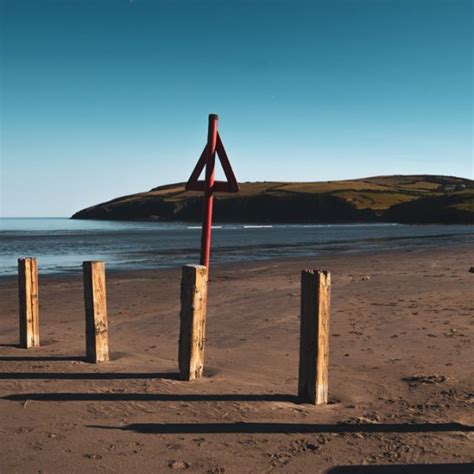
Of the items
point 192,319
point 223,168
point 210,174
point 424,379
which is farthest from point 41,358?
point 424,379

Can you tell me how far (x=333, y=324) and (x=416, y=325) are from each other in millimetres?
1638

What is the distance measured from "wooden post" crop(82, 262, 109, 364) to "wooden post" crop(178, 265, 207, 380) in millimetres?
1521

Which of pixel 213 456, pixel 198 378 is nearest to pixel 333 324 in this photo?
pixel 198 378

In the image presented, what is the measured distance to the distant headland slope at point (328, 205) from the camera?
118875 millimetres

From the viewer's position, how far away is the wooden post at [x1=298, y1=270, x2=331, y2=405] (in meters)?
5.97

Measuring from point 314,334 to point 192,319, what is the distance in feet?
5.27

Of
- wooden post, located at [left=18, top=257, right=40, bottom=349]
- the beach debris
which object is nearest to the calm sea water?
wooden post, located at [left=18, top=257, right=40, bottom=349]

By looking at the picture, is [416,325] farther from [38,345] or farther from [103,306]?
[38,345]

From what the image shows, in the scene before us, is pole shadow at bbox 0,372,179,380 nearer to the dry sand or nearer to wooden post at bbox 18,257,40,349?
the dry sand

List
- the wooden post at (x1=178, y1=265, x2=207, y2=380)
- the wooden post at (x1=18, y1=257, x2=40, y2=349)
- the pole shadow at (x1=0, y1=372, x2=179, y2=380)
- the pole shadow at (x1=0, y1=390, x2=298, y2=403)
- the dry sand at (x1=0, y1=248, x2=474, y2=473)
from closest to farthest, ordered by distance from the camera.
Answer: the dry sand at (x1=0, y1=248, x2=474, y2=473)
the pole shadow at (x1=0, y1=390, x2=298, y2=403)
the wooden post at (x1=178, y1=265, x2=207, y2=380)
the pole shadow at (x1=0, y1=372, x2=179, y2=380)
the wooden post at (x1=18, y1=257, x2=40, y2=349)

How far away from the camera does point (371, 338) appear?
9555 mm

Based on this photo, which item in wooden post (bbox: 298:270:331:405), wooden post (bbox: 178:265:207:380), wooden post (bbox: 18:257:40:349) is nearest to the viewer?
wooden post (bbox: 298:270:331:405)

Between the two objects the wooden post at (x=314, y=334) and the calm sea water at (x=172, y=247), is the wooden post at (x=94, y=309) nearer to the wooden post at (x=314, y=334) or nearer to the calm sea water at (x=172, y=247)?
the wooden post at (x=314, y=334)

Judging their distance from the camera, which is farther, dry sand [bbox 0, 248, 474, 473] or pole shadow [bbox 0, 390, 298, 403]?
pole shadow [bbox 0, 390, 298, 403]
